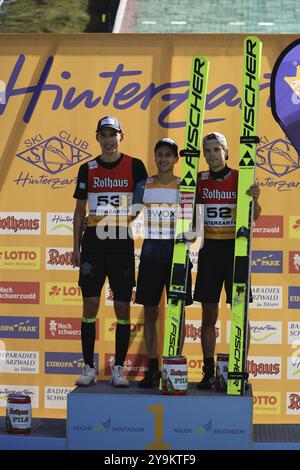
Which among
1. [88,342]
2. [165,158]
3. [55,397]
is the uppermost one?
[165,158]

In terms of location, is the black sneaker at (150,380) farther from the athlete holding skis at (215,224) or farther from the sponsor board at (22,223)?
the sponsor board at (22,223)

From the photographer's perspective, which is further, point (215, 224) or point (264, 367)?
point (264, 367)

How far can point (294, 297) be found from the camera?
5887 millimetres

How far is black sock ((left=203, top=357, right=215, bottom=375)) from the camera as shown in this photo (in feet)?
17.6

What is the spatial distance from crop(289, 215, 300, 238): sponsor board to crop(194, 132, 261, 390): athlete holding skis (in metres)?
0.65

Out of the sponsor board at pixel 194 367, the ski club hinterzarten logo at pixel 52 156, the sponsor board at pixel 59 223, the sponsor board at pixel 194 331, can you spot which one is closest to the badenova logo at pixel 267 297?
the sponsor board at pixel 194 331

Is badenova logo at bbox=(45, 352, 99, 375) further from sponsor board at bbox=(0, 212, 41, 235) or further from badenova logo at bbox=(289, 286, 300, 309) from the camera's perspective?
badenova logo at bbox=(289, 286, 300, 309)

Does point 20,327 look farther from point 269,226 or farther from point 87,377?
point 269,226

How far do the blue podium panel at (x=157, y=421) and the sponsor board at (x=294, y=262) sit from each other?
1.18 meters

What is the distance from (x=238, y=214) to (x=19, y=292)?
173cm

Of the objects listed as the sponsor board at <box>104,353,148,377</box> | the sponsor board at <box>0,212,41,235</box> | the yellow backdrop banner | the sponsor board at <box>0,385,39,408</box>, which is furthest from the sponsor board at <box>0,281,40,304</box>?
the sponsor board at <box>104,353,148,377</box>

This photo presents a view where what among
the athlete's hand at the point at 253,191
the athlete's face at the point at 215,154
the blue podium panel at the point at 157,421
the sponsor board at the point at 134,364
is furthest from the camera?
the sponsor board at the point at 134,364

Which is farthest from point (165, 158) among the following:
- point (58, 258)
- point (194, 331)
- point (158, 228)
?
point (194, 331)

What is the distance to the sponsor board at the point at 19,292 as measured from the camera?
6.03m
